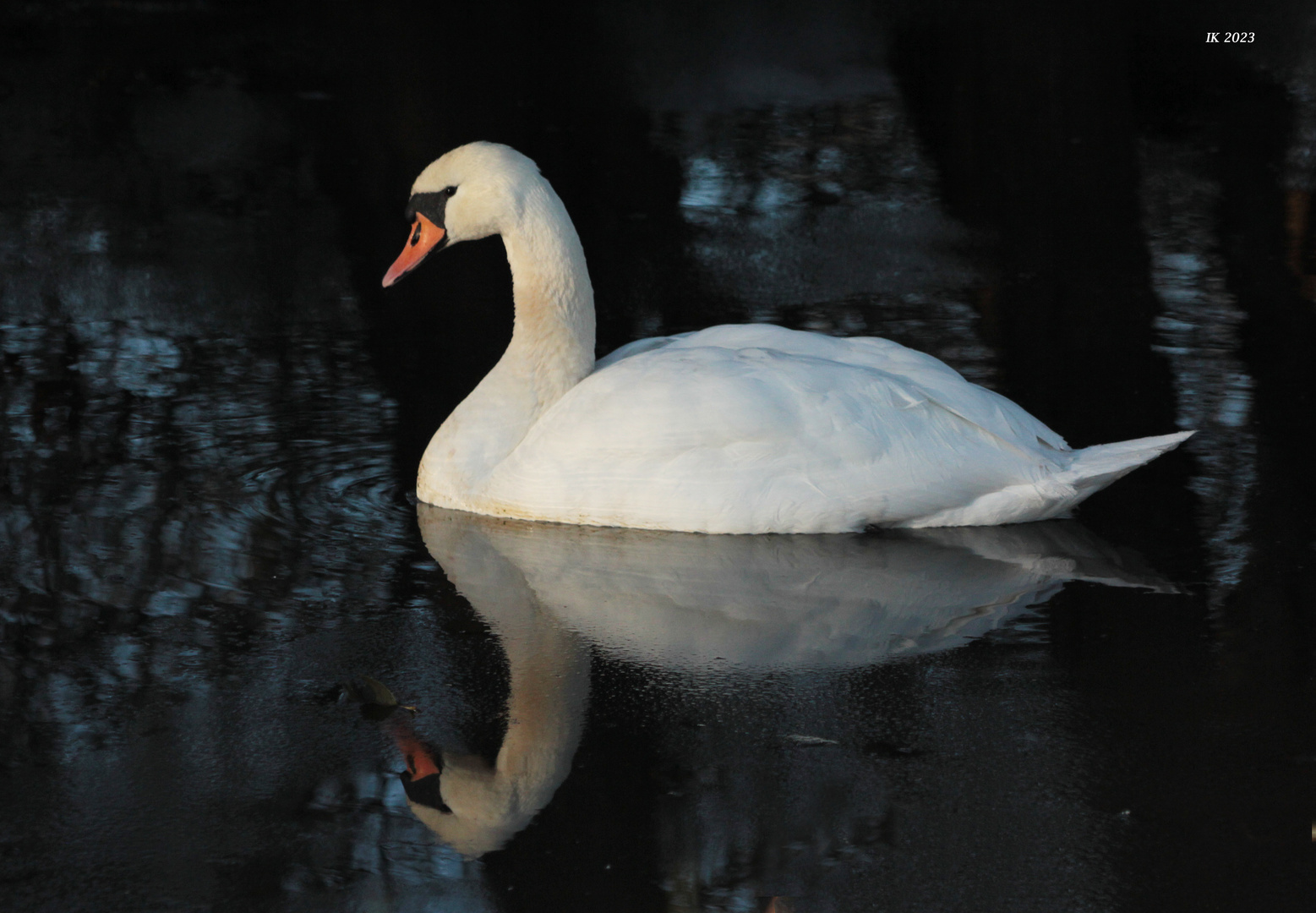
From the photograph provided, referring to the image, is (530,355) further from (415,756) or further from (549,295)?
(415,756)

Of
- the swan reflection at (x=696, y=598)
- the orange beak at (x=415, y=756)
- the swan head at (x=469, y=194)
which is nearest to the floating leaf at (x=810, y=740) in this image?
the swan reflection at (x=696, y=598)

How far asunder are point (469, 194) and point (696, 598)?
2025mm

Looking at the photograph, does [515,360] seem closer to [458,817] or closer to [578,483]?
[578,483]

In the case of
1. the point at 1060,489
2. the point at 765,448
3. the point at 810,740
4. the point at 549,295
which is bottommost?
the point at 810,740

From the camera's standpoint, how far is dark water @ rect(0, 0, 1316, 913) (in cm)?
403

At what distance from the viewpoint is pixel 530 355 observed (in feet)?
21.7

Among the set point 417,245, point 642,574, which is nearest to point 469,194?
point 417,245

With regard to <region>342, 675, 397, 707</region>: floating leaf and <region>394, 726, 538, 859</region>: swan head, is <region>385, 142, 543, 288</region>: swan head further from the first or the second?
<region>394, 726, 538, 859</region>: swan head

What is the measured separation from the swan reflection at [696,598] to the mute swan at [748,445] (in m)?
0.10

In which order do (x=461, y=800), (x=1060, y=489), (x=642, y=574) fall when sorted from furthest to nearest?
(x=1060, y=489), (x=642, y=574), (x=461, y=800)

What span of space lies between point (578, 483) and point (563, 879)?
2.39m

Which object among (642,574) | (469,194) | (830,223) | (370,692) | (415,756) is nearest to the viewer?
(415,756)

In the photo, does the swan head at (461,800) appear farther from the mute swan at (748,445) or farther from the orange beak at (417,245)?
the orange beak at (417,245)

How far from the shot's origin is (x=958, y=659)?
5129 mm
